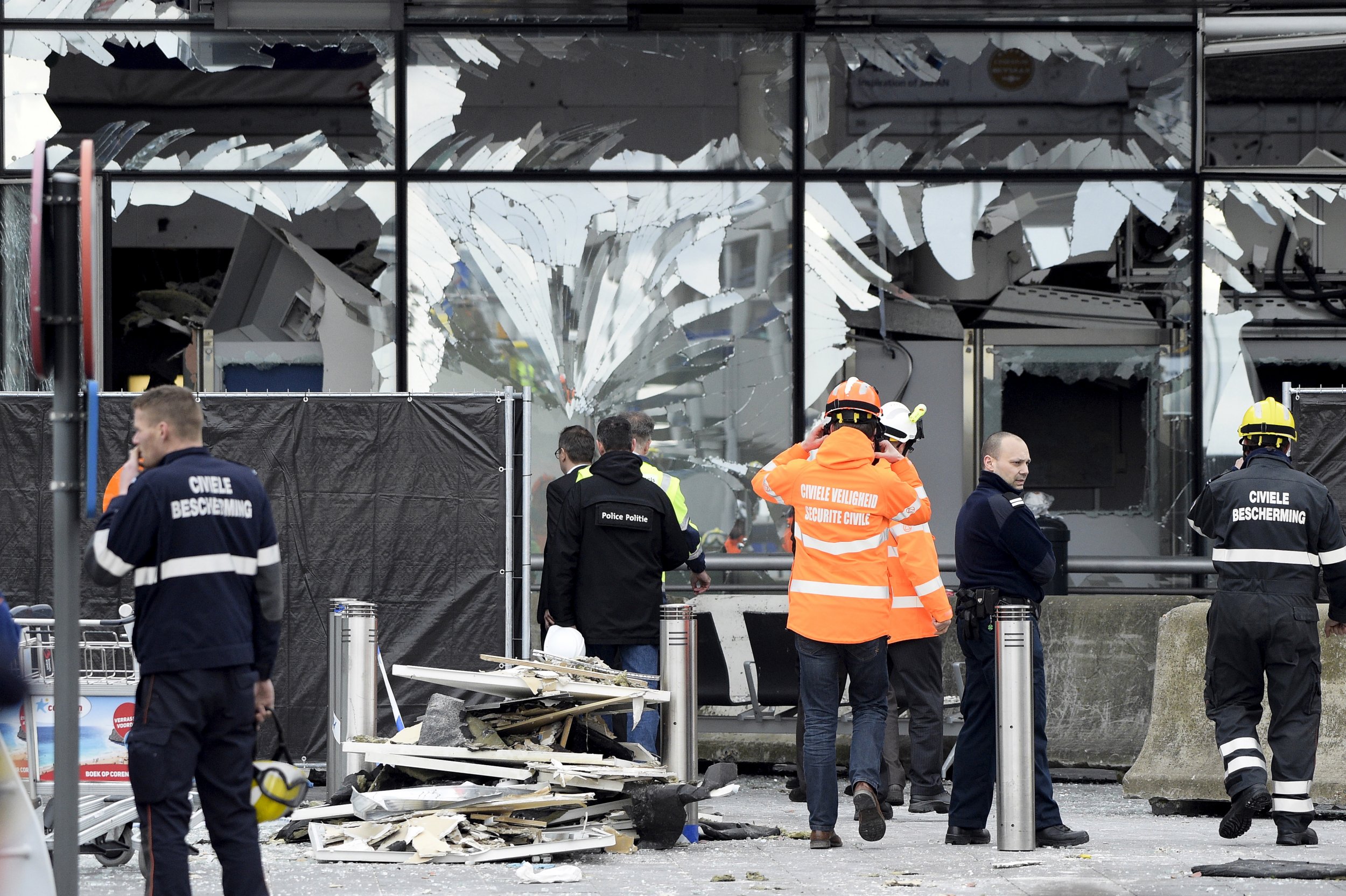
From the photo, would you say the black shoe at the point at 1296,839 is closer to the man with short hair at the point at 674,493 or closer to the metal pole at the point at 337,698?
the man with short hair at the point at 674,493

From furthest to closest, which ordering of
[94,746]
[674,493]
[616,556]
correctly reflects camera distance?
[674,493] → [616,556] → [94,746]

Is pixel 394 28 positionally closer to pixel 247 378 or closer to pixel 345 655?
pixel 247 378

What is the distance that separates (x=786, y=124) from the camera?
1317 centimetres

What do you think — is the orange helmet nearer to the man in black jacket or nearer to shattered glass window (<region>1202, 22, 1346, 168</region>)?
the man in black jacket

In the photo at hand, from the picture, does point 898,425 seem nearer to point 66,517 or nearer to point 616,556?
point 616,556

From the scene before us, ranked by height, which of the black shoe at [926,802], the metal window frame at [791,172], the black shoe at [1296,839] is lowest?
the black shoe at [926,802]

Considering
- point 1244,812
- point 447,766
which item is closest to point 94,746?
point 447,766

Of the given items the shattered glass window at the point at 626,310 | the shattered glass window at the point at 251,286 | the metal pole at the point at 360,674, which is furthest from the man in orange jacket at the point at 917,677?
the shattered glass window at the point at 251,286

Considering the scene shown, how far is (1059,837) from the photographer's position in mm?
8008

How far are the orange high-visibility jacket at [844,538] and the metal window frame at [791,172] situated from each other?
5.07 metres

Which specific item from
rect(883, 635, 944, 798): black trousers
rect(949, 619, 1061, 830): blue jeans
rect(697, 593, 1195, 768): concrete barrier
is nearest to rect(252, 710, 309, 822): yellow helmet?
rect(949, 619, 1061, 830): blue jeans

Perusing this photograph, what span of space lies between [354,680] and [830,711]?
7.81 feet

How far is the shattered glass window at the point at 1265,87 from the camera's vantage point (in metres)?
13.3

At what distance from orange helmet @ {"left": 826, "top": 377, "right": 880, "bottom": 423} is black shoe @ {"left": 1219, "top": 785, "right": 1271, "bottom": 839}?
2477 mm
